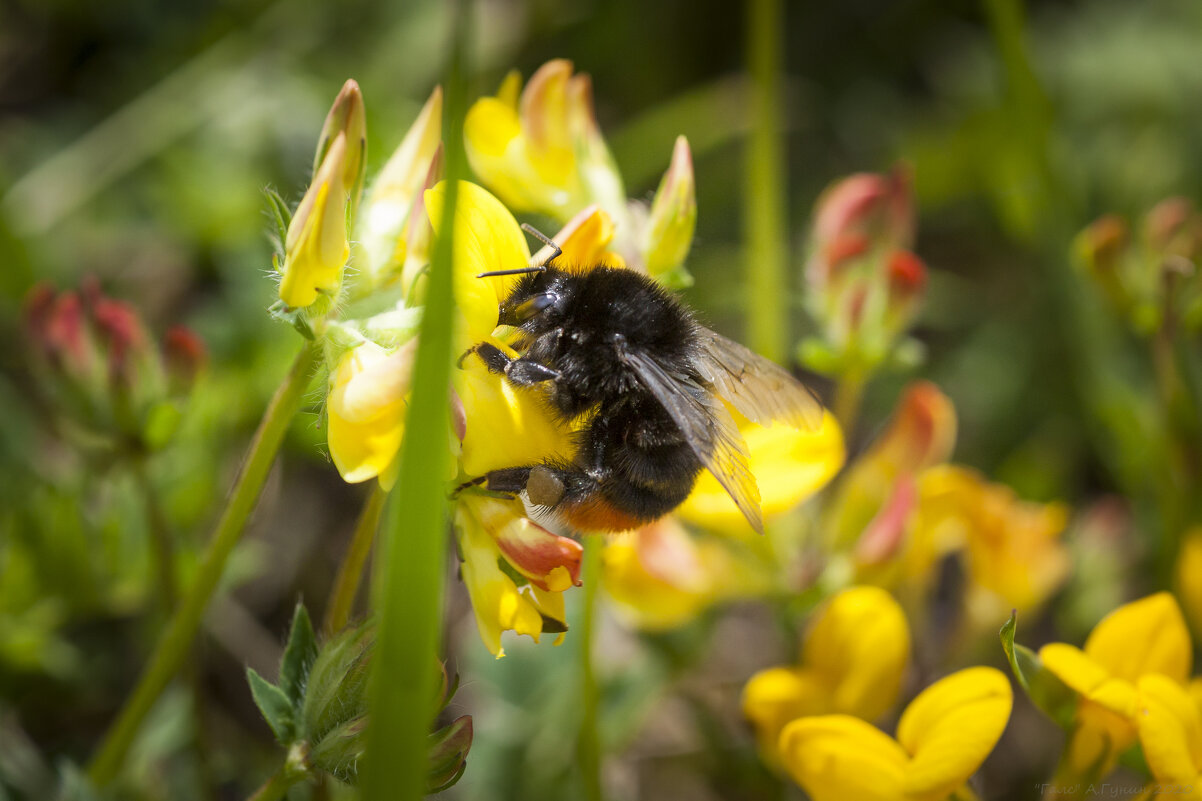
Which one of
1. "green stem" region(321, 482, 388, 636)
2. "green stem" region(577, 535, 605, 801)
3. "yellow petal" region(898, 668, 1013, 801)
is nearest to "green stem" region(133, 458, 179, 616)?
"green stem" region(321, 482, 388, 636)

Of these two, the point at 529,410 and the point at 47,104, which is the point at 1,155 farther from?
the point at 529,410

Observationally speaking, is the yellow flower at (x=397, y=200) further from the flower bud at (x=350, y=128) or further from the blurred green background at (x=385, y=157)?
the blurred green background at (x=385, y=157)

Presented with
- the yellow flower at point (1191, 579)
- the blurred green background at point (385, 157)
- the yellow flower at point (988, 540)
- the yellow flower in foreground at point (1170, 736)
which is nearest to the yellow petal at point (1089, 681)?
the yellow flower in foreground at point (1170, 736)

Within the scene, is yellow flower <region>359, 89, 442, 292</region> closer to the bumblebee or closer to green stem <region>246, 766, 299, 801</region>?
the bumblebee

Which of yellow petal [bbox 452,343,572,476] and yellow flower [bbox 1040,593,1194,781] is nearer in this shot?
yellow petal [bbox 452,343,572,476]

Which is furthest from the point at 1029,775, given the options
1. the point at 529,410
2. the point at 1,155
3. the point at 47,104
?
the point at 47,104

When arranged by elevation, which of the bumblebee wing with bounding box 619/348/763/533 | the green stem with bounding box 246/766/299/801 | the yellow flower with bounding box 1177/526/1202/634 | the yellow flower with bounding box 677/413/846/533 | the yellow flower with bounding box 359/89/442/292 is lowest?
the yellow flower with bounding box 1177/526/1202/634

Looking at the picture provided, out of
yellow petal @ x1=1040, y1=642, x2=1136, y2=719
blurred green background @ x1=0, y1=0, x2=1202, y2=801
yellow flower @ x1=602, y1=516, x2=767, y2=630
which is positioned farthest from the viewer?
blurred green background @ x1=0, y1=0, x2=1202, y2=801

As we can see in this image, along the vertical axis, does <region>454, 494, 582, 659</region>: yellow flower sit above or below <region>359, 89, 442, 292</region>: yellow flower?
below
